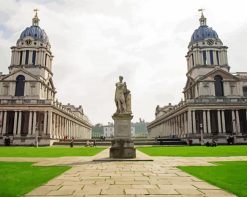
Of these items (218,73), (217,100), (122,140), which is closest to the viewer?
(122,140)

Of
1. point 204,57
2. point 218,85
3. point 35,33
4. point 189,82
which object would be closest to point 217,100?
point 218,85

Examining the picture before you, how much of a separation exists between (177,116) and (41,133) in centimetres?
4405

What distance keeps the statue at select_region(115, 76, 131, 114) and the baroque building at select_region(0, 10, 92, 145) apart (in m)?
47.3

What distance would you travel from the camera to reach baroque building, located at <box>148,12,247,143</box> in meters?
74.2

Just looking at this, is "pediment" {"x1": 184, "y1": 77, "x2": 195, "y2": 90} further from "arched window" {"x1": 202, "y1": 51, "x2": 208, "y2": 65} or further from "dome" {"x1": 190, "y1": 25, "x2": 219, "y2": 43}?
"dome" {"x1": 190, "y1": 25, "x2": 219, "y2": 43}

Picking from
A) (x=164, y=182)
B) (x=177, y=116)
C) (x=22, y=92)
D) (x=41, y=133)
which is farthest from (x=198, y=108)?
(x=164, y=182)

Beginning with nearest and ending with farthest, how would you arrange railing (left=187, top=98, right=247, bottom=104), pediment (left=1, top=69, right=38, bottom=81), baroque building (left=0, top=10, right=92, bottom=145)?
baroque building (left=0, top=10, right=92, bottom=145)
railing (left=187, top=98, right=247, bottom=104)
pediment (left=1, top=69, right=38, bottom=81)

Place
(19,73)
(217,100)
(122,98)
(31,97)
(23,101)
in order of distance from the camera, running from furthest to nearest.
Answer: (19,73)
(31,97)
(217,100)
(23,101)
(122,98)

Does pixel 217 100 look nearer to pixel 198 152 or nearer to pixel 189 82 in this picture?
pixel 189 82

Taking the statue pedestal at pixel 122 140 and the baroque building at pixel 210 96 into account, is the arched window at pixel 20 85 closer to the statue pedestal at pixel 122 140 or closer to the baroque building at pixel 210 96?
the baroque building at pixel 210 96

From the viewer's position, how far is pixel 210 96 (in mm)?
80875

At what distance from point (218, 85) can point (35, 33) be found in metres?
61.9

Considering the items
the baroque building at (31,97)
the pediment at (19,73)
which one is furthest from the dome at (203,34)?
the pediment at (19,73)

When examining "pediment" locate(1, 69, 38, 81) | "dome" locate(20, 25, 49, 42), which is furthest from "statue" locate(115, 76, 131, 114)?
"dome" locate(20, 25, 49, 42)
